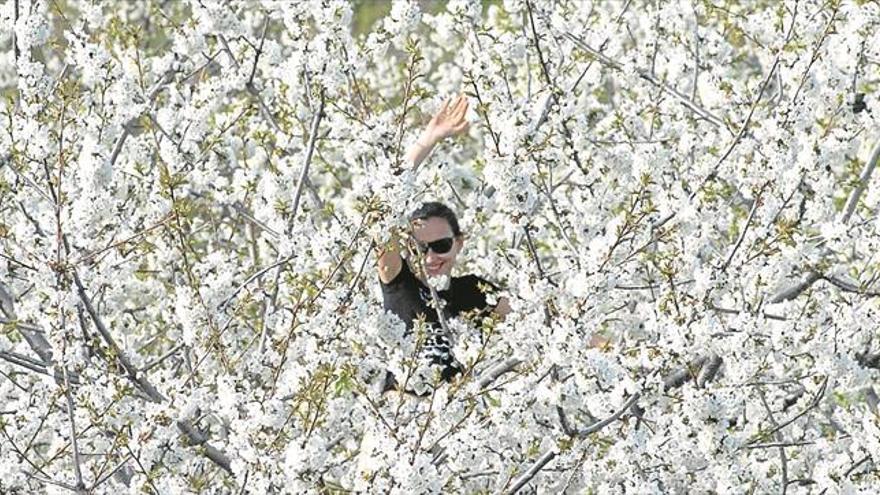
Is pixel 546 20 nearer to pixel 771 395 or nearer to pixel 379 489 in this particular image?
pixel 771 395

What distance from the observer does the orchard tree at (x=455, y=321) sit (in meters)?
4.43

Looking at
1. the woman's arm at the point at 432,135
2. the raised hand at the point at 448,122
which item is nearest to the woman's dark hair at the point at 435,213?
the woman's arm at the point at 432,135

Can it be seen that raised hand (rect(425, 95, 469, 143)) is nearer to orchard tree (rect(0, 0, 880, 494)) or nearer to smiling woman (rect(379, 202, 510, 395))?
orchard tree (rect(0, 0, 880, 494))

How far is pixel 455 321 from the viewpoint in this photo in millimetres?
5215

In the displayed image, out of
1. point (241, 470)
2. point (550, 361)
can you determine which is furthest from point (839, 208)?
point (241, 470)

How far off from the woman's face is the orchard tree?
0.24 metres

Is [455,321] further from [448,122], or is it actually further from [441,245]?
[448,122]

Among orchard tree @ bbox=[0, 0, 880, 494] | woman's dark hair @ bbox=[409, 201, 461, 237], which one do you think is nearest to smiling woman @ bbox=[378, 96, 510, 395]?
woman's dark hair @ bbox=[409, 201, 461, 237]

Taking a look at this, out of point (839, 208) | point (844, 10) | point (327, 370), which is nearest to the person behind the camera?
point (327, 370)

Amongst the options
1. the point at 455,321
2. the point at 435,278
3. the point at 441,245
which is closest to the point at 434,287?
the point at 435,278

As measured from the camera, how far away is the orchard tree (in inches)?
175

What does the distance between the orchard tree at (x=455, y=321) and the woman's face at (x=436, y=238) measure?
0.24 metres

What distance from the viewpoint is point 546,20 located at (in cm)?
636

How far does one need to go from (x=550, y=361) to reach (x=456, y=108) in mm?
1604
